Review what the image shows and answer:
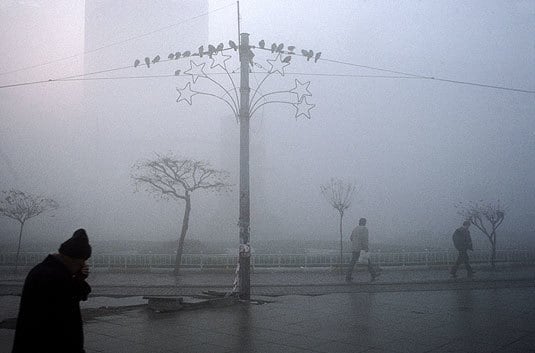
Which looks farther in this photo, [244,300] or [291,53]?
[291,53]

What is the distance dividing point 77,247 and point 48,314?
1.84 ft

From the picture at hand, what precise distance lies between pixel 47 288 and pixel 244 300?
7.49 m

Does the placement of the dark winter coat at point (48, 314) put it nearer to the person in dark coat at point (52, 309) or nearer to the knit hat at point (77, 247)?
the person in dark coat at point (52, 309)

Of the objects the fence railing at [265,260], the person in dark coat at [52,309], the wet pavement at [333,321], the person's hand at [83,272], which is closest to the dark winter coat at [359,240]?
the wet pavement at [333,321]

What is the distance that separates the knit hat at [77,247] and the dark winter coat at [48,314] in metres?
0.12

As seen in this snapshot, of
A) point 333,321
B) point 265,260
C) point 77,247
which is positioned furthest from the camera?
point 265,260

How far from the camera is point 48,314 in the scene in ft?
12.5

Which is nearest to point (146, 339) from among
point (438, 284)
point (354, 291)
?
point (354, 291)

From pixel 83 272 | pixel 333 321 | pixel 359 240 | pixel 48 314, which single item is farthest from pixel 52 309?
pixel 359 240

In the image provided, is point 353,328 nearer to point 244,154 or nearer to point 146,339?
point 146,339

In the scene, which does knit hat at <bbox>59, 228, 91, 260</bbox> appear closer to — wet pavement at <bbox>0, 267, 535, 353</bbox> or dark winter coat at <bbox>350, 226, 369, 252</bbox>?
wet pavement at <bbox>0, 267, 535, 353</bbox>

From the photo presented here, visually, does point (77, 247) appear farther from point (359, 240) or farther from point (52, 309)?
point (359, 240)

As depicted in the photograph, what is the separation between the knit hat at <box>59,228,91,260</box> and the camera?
406cm

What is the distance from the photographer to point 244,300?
1099 cm
